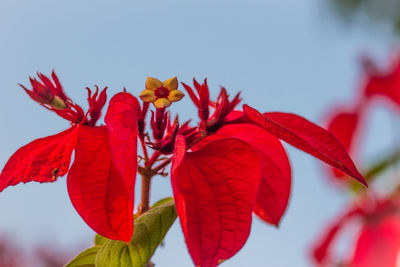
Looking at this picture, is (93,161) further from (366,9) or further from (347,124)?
(366,9)

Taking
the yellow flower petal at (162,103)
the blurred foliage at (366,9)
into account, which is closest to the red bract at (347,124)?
the yellow flower petal at (162,103)

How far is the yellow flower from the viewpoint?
39cm

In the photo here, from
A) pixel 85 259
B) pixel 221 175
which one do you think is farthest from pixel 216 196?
pixel 85 259

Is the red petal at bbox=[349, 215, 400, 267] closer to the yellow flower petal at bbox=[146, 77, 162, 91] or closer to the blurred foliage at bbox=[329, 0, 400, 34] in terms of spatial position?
the yellow flower petal at bbox=[146, 77, 162, 91]

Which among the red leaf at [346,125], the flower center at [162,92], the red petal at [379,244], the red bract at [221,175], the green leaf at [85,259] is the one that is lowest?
the red petal at [379,244]

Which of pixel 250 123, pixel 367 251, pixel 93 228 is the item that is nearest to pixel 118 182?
pixel 93 228

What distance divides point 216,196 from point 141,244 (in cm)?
6

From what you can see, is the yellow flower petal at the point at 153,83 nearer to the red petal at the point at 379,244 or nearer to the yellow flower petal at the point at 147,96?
the yellow flower petal at the point at 147,96

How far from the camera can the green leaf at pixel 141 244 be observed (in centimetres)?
38

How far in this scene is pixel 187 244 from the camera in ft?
1.16

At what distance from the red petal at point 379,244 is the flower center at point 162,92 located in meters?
0.56

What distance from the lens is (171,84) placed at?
41cm

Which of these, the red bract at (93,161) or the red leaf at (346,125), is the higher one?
the red bract at (93,161)

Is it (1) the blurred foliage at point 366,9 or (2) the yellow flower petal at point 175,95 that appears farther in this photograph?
(1) the blurred foliage at point 366,9
